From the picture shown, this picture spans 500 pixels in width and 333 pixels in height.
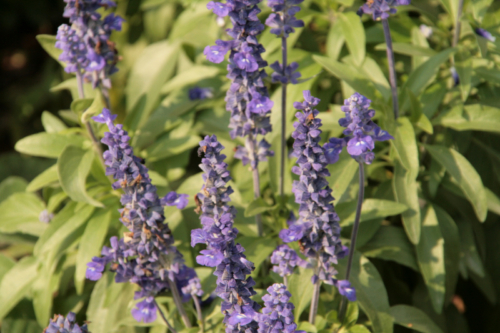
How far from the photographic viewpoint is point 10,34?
6.00 metres

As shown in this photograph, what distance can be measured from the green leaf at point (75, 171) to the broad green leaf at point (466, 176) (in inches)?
71.4

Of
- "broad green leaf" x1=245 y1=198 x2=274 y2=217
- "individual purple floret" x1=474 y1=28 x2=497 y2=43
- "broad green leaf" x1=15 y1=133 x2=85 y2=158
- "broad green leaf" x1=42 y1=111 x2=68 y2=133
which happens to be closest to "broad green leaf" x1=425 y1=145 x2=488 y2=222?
"individual purple floret" x1=474 y1=28 x2=497 y2=43

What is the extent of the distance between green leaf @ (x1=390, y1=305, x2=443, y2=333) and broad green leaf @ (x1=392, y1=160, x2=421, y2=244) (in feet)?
1.18

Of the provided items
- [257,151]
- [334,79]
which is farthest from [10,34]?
[257,151]

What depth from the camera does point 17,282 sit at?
2844 millimetres

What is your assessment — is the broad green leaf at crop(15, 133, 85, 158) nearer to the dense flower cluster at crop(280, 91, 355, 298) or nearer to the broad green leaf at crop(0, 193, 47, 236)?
the broad green leaf at crop(0, 193, 47, 236)

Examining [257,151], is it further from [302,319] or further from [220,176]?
[302,319]

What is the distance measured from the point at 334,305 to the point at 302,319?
0.23 metres

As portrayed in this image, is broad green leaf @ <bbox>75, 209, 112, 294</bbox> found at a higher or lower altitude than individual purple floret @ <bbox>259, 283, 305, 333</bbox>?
lower

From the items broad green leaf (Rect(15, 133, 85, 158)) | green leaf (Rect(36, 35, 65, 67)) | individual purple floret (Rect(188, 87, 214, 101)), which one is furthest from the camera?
individual purple floret (Rect(188, 87, 214, 101))

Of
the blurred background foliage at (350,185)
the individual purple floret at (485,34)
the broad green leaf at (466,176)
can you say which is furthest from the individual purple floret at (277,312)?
the individual purple floret at (485,34)

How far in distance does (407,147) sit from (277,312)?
1206mm

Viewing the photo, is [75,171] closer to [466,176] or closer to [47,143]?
[47,143]

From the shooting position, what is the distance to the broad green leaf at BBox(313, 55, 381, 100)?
2.52m
